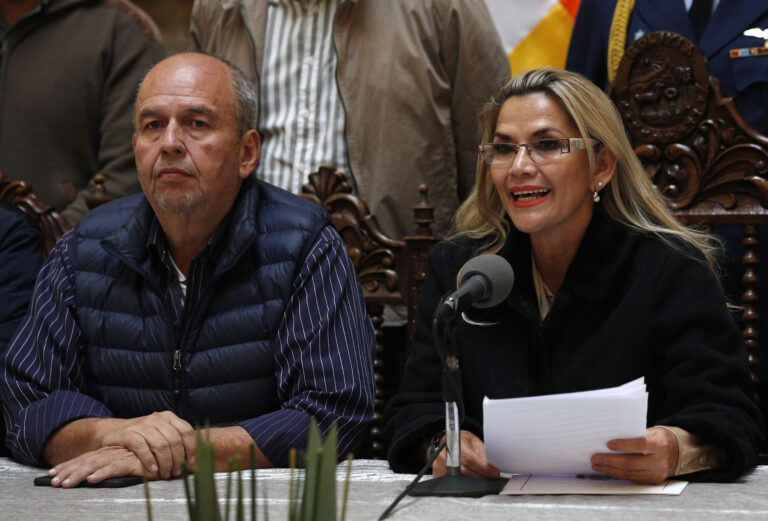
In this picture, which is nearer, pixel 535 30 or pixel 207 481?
pixel 207 481

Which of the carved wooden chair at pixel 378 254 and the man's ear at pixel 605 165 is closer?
the man's ear at pixel 605 165

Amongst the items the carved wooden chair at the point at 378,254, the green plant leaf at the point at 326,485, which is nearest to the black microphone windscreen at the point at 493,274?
the green plant leaf at the point at 326,485

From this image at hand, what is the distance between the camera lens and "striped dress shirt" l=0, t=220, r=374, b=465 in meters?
2.20

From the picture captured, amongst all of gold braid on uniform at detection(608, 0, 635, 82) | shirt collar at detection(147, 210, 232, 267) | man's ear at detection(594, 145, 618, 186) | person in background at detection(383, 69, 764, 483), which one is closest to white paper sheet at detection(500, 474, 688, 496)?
person in background at detection(383, 69, 764, 483)

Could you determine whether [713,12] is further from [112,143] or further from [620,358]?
[112,143]

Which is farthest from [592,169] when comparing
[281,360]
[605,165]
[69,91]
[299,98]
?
[69,91]

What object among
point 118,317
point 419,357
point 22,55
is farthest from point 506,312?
point 22,55

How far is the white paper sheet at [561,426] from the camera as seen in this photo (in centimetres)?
160

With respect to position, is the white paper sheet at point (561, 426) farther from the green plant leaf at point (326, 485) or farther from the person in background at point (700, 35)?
the person in background at point (700, 35)

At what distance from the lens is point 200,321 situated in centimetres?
233

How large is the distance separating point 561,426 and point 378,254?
1.14m

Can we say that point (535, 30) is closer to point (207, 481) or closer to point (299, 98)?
point (299, 98)

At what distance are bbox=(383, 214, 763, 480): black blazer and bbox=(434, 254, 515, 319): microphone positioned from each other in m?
0.43

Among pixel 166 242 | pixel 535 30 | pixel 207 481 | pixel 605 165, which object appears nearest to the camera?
pixel 207 481
